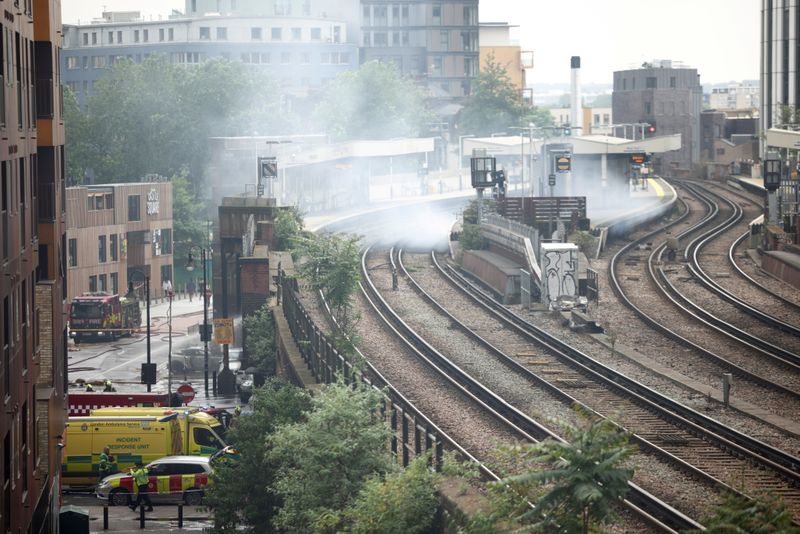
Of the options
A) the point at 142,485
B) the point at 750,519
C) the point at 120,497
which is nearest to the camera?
the point at 750,519

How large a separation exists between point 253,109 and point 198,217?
67.9 ft

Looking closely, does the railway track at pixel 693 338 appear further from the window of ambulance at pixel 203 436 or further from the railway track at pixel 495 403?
the window of ambulance at pixel 203 436

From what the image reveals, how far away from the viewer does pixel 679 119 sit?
169250mm

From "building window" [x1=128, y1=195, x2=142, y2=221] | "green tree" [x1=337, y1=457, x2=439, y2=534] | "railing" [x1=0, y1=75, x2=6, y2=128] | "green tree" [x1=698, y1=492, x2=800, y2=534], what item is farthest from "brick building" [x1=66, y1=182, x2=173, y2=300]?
"green tree" [x1=698, y1=492, x2=800, y2=534]

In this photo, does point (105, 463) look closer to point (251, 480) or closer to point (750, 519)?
point (251, 480)

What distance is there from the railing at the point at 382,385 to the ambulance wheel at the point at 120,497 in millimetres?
5665

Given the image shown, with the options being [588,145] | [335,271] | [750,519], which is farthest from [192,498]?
[588,145]

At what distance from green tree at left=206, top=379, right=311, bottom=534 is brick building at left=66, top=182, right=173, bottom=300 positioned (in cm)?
5446

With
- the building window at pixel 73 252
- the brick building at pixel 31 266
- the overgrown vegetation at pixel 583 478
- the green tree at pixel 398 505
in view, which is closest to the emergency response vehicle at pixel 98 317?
the building window at pixel 73 252

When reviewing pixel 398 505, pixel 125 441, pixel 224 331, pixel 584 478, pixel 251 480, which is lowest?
pixel 125 441

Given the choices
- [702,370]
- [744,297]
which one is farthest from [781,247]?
[702,370]

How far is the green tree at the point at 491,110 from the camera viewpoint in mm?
182750

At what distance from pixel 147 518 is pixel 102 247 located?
5571 centimetres

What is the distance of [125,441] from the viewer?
40.3m
